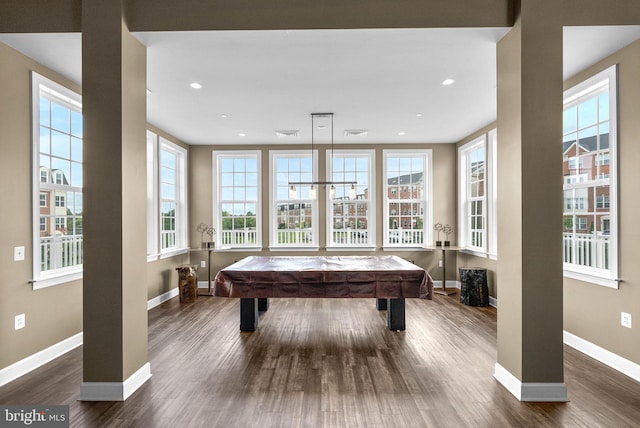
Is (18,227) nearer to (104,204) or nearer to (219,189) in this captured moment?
(104,204)

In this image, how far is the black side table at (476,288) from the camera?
5250mm

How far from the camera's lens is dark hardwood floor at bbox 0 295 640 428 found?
90.6 inches

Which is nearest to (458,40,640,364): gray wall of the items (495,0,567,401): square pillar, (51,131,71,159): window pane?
(495,0,567,401): square pillar

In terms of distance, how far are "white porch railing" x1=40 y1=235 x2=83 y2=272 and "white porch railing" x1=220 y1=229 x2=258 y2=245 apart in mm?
3053

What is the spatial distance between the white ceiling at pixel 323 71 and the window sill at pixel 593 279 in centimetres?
204

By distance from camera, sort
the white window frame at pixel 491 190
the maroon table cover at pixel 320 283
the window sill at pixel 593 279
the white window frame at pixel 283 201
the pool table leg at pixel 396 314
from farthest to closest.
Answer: the white window frame at pixel 283 201
the white window frame at pixel 491 190
the pool table leg at pixel 396 314
the maroon table cover at pixel 320 283
the window sill at pixel 593 279

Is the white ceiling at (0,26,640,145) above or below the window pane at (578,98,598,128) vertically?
Result: above

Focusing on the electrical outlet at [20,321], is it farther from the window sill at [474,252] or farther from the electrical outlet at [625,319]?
the window sill at [474,252]

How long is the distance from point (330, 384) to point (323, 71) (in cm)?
286

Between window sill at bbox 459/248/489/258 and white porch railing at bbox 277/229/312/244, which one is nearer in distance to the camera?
window sill at bbox 459/248/489/258

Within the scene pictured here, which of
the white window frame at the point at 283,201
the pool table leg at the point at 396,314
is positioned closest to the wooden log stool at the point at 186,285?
the white window frame at the point at 283,201

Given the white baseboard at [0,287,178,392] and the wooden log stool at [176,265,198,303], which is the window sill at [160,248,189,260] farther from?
the white baseboard at [0,287,178,392]

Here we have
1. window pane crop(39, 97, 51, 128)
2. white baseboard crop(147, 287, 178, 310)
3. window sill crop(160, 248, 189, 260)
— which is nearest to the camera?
window pane crop(39, 97, 51, 128)

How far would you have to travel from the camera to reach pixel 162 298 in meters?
5.57
